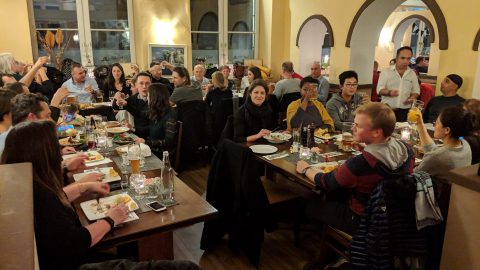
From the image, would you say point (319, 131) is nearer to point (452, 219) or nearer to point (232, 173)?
point (232, 173)

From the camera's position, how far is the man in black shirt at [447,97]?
14.7 ft

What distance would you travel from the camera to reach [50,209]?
1.46 meters

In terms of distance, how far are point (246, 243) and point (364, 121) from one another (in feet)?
4.22

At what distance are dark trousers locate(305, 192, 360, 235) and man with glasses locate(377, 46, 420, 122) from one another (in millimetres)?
2701

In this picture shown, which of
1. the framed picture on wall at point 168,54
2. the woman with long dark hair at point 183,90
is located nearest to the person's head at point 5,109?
the woman with long dark hair at point 183,90

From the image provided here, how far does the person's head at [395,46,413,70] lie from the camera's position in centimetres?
466

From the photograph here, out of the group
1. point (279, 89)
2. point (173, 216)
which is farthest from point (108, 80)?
point (173, 216)

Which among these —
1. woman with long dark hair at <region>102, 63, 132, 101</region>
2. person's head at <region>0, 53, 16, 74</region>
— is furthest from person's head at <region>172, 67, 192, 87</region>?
person's head at <region>0, 53, 16, 74</region>

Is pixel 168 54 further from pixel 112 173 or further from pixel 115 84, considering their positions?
pixel 112 173

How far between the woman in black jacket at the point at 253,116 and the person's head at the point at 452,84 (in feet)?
8.02

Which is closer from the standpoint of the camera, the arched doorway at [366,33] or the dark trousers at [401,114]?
the dark trousers at [401,114]

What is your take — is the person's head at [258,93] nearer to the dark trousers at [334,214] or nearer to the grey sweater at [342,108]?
the grey sweater at [342,108]

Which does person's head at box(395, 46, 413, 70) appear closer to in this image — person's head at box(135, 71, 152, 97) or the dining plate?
the dining plate

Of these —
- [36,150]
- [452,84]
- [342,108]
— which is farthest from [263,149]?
[452,84]
